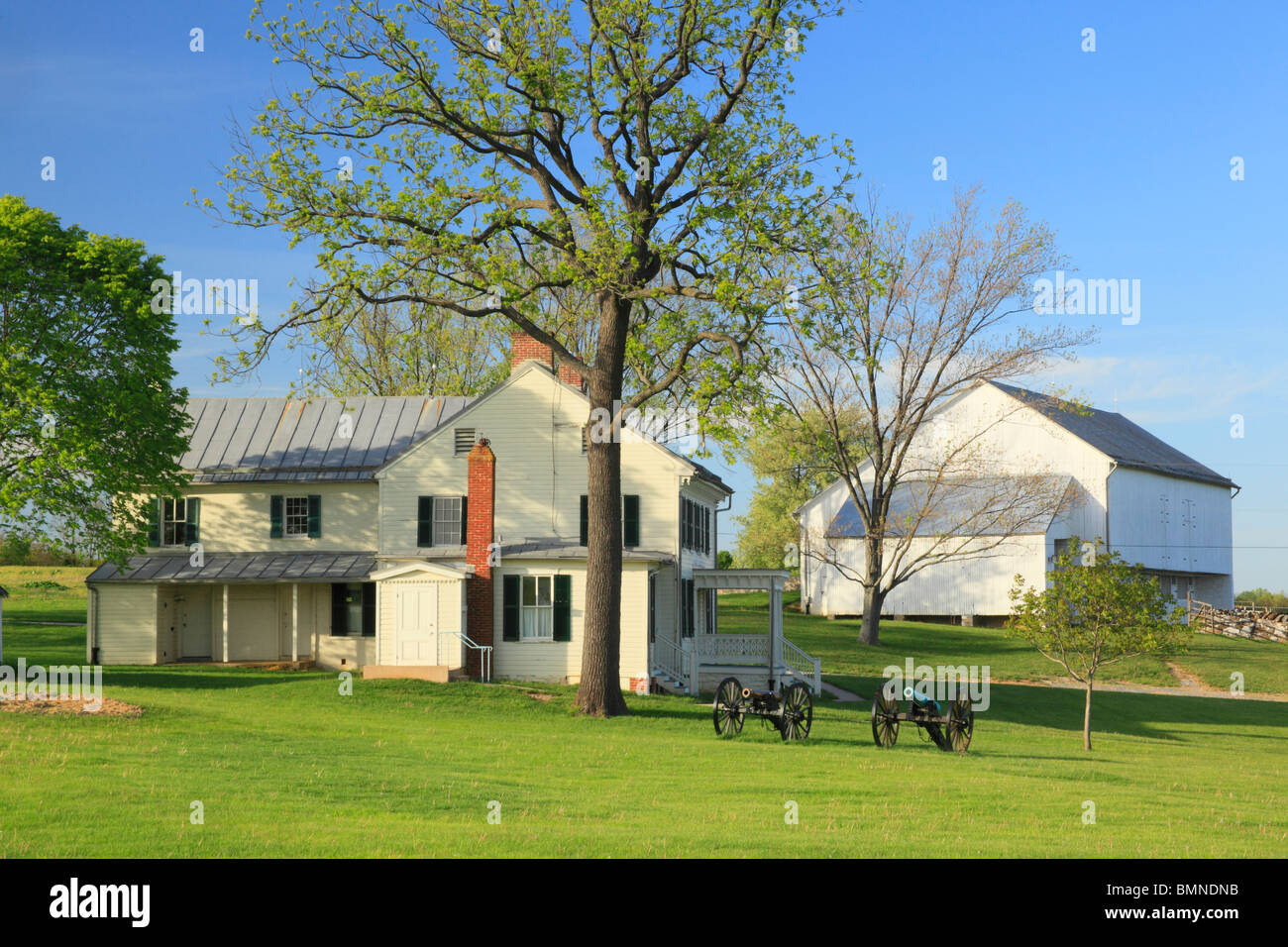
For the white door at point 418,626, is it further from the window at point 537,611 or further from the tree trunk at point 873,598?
the tree trunk at point 873,598

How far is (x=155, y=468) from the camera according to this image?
32938mm

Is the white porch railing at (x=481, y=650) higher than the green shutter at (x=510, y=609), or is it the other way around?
the green shutter at (x=510, y=609)

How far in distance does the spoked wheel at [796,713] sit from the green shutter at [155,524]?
21.1 metres

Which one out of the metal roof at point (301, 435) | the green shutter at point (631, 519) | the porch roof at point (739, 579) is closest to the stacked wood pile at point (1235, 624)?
the porch roof at point (739, 579)

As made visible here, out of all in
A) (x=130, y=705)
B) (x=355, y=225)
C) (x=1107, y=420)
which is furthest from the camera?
(x=1107, y=420)

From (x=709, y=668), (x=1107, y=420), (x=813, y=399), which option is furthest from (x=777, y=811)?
(x=1107, y=420)

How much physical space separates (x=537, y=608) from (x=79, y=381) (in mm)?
12850

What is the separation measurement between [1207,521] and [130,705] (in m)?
58.2

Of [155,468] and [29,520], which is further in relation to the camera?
[155,468]

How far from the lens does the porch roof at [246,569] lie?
34.2 m

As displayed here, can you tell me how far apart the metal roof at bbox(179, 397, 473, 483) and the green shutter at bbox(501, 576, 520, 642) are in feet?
20.5

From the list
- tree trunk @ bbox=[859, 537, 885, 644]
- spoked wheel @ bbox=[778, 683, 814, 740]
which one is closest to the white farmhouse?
spoked wheel @ bbox=[778, 683, 814, 740]

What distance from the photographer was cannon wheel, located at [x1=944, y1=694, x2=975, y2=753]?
21.8m
